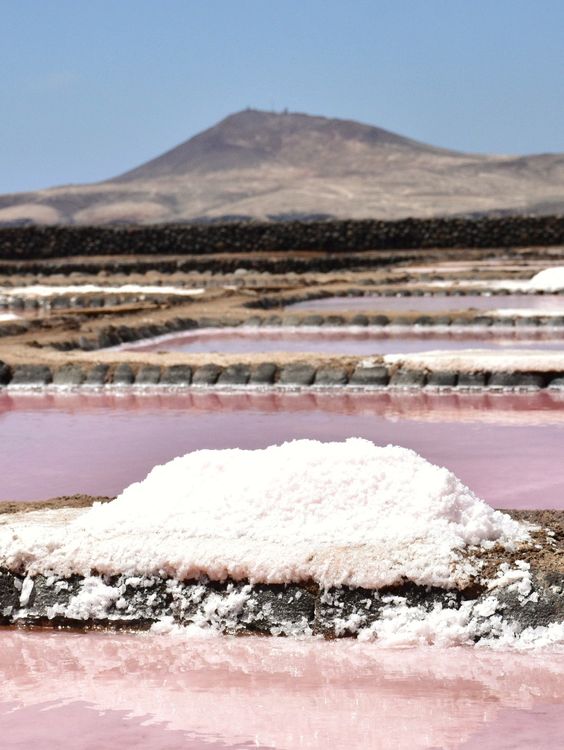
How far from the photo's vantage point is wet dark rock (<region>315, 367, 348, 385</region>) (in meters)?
10.8

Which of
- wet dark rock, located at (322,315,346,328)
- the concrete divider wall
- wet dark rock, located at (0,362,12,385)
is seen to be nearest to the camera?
wet dark rock, located at (0,362,12,385)

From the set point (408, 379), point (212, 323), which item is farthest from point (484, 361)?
point (212, 323)

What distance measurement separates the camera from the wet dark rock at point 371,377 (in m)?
10.7

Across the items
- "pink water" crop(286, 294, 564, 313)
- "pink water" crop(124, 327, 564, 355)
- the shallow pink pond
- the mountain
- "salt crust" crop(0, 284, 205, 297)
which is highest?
the mountain

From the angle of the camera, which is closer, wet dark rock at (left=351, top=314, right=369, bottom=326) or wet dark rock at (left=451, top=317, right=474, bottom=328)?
wet dark rock at (left=451, top=317, right=474, bottom=328)

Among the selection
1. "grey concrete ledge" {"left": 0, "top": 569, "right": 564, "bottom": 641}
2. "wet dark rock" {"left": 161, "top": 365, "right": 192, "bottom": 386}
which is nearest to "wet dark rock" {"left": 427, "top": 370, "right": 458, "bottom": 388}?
"wet dark rock" {"left": 161, "top": 365, "right": 192, "bottom": 386}

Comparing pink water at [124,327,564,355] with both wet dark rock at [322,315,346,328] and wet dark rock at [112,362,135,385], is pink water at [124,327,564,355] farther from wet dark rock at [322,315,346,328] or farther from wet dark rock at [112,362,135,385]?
wet dark rock at [112,362,135,385]

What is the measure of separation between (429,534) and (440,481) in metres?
0.26

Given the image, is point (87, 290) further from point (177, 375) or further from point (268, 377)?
point (268, 377)

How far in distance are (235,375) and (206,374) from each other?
233mm

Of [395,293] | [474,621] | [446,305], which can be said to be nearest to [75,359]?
[474,621]

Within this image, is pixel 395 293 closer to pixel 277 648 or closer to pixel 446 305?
pixel 446 305

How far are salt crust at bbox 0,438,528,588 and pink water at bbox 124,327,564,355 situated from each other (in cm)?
864

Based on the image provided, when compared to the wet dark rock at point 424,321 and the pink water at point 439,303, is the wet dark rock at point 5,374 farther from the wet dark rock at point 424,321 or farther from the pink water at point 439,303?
the pink water at point 439,303
